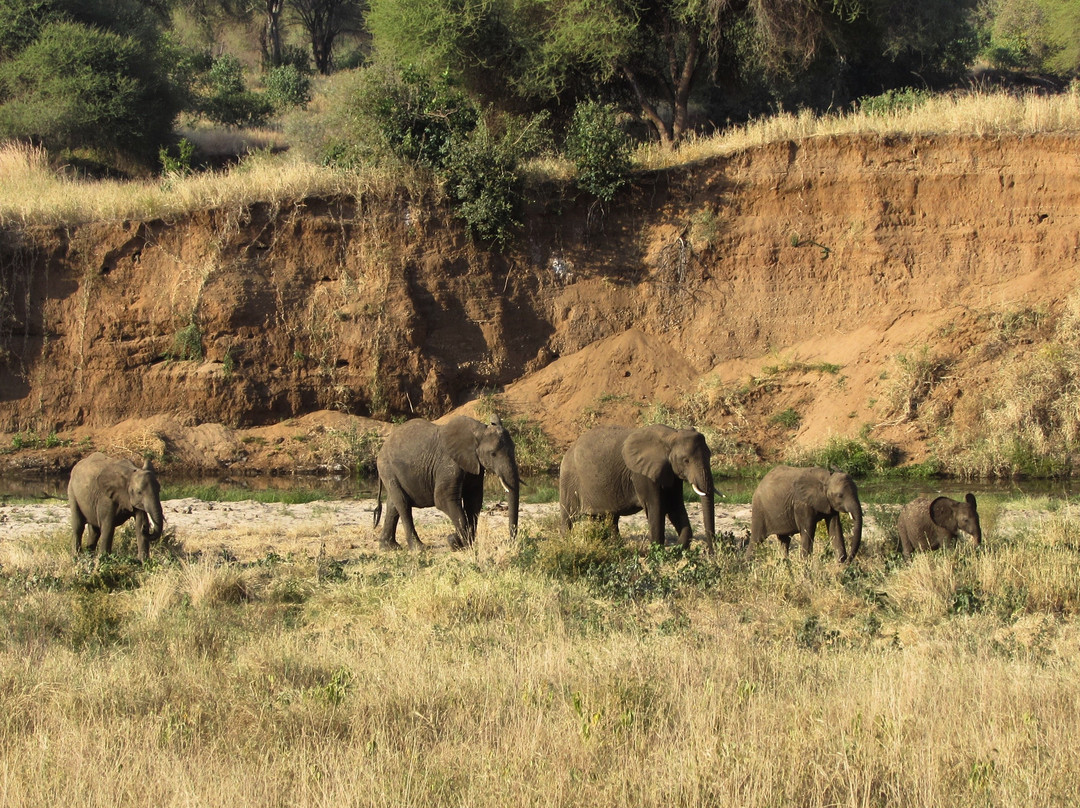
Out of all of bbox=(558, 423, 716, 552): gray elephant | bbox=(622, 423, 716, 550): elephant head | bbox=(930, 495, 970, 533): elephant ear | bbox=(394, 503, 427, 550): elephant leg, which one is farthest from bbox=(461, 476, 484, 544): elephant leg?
bbox=(930, 495, 970, 533): elephant ear

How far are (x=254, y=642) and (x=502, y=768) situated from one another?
3.43 m

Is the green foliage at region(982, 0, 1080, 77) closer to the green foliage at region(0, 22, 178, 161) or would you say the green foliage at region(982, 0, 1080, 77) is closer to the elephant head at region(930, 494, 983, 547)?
the green foliage at region(0, 22, 178, 161)

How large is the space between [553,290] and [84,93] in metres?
18.4

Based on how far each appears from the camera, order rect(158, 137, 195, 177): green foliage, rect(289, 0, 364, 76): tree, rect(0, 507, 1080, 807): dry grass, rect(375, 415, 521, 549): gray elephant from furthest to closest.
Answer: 1. rect(289, 0, 364, 76): tree
2. rect(158, 137, 195, 177): green foliage
3. rect(375, 415, 521, 549): gray elephant
4. rect(0, 507, 1080, 807): dry grass

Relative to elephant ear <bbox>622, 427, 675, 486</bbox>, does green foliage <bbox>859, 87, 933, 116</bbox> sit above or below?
above

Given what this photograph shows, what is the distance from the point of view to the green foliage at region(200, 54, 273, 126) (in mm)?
44844

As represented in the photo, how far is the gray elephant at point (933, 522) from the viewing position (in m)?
12.4

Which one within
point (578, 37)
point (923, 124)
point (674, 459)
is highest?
point (578, 37)

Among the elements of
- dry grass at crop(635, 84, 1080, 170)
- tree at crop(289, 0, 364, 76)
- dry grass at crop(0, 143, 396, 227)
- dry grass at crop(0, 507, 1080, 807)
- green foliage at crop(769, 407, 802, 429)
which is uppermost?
tree at crop(289, 0, 364, 76)

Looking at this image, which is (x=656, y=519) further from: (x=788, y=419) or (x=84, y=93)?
(x=84, y=93)

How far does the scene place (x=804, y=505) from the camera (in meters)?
12.5

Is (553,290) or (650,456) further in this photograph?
(553,290)

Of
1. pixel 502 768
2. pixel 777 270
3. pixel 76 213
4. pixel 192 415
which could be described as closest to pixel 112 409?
pixel 192 415

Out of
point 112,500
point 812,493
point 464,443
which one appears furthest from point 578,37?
point 112,500
